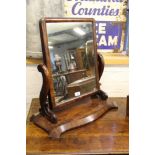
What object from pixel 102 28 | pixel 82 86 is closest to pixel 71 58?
pixel 82 86

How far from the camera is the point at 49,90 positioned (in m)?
0.99

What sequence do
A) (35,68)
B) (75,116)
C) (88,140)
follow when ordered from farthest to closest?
(35,68) < (75,116) < (88,140)

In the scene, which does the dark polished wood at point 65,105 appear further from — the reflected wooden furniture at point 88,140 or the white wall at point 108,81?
the white wall at point 108,81

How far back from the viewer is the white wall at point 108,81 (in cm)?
134

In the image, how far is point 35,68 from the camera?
1329 millimetres

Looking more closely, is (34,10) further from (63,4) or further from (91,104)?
(91,104)

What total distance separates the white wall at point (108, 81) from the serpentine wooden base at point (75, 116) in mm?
208

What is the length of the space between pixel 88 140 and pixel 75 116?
15cm

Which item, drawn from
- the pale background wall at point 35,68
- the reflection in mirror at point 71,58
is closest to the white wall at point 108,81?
the pale background wall at point 35,68

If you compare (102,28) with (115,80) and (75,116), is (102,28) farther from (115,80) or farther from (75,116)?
(75,116)

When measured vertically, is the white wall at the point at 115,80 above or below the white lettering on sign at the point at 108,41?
below
